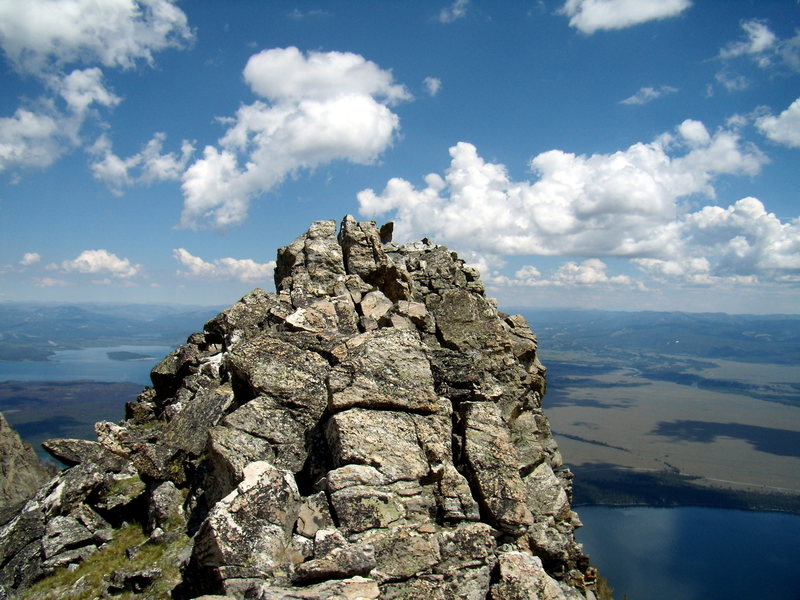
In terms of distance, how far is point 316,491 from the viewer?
14523 mm

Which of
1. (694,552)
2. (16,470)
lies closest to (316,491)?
(16,470)

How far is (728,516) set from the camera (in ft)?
615

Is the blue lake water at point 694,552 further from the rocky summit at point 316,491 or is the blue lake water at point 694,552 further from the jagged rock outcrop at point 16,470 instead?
the rocky summit at point 316,491

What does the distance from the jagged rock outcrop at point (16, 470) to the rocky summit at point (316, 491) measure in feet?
73.4

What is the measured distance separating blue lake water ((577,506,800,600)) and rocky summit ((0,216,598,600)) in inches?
5226

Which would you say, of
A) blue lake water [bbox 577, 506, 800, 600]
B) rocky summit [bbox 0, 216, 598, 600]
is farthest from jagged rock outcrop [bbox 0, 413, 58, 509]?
blue lake water [bbox 577, 506, 800, 600]

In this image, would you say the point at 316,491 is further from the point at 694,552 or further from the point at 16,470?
the point at 694,552

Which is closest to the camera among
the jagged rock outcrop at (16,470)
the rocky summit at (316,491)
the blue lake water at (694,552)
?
the rocky summit at (316,491)

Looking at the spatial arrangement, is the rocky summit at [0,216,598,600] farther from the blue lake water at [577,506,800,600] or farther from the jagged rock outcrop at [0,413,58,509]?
the blue lake water at [577,506,800,600]

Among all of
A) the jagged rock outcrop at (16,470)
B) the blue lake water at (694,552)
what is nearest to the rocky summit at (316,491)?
the jagged rock outcrop at (16,470)

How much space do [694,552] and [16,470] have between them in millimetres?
183244

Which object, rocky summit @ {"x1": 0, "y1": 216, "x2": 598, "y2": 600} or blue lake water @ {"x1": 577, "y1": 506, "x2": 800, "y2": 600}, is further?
blue lake water @ {"x1": 577, "y1": 506, "x2": 800, "y2": 600}

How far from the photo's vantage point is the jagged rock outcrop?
36.0 metres

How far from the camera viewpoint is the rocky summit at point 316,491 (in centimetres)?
1252
